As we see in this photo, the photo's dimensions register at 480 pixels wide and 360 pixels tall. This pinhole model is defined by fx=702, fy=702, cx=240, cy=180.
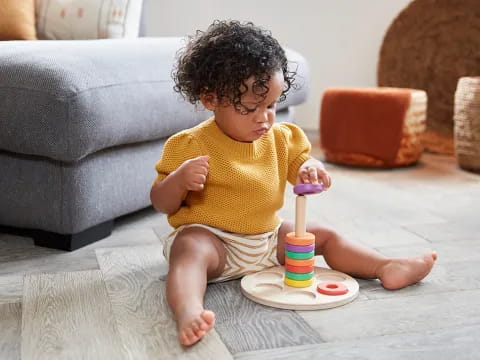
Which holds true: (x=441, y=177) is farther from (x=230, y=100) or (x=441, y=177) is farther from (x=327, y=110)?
(x=230, y=100)

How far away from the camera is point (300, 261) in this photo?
→ 3.91ft

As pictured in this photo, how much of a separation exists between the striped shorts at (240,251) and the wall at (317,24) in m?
1.81

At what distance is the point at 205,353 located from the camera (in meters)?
0.97

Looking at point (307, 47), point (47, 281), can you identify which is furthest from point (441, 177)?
point (47, 281)

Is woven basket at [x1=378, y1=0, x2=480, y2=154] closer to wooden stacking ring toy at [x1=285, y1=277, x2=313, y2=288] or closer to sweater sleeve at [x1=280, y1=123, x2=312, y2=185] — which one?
sweater sleeve at [x1=280, y1=123, x2=312, y2=185]

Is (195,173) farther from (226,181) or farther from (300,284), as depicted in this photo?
(300,284)

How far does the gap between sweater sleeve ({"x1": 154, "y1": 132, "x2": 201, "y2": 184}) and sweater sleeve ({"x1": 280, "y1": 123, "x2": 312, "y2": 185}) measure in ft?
0.62

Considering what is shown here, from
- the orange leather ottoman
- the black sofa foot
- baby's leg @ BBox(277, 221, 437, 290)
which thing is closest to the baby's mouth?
baby's leg @ BBox(277, 221, 437, 290)

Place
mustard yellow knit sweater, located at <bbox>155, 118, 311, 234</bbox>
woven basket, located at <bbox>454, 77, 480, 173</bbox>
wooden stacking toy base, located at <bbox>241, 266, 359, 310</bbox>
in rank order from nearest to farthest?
wooden stacking toy base, located at <bbox>241, 266, 359, 310</bbox>
mustard yellow knit sweater, located at <bbox>155, 118, 311, 234</bbox>
woven basket, located at <bbox>454, 77, 480, 173</bbox>

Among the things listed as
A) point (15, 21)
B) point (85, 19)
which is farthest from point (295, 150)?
point (15, 21)

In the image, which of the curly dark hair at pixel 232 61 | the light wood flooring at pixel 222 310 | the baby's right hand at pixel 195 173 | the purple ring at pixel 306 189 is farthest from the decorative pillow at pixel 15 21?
the purple ring at pixel 306 189

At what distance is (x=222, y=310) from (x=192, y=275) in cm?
8

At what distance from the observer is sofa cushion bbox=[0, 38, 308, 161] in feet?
4.47

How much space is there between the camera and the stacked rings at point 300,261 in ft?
3.92
